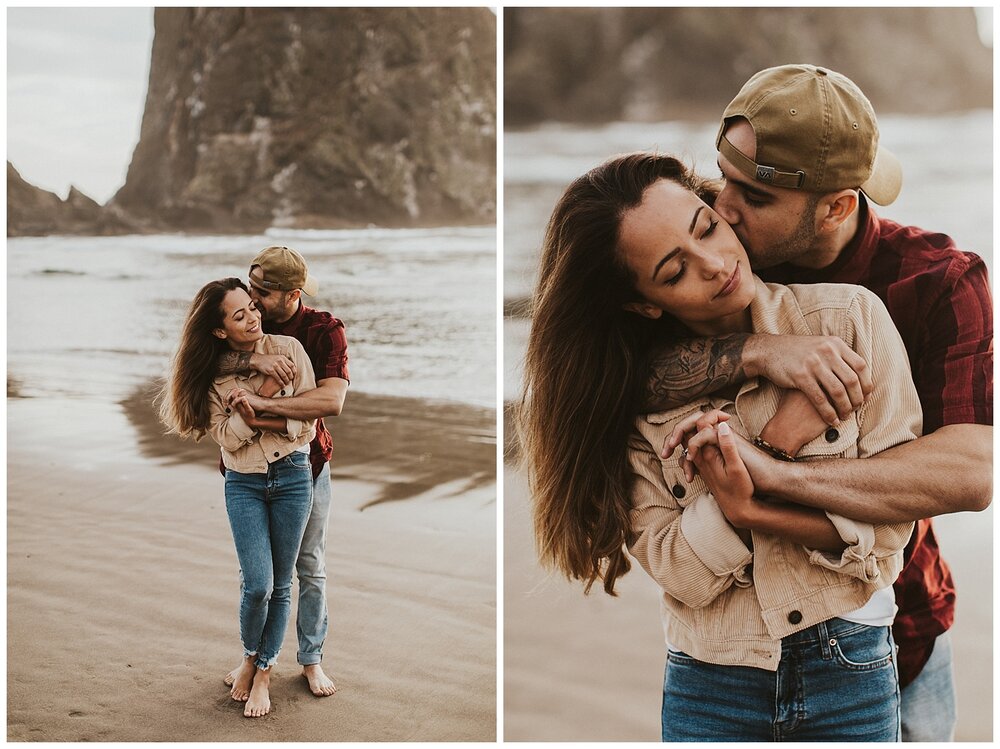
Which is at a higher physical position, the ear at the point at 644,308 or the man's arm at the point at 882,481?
the ear at the point at 644,308

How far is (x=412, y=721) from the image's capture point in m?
2.91

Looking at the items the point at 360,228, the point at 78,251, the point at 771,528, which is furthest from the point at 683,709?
the point at 78,251

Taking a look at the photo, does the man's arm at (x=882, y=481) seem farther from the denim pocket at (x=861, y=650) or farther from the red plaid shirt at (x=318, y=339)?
the red plaid shirt at (x=318, y=339)

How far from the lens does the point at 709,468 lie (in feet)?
5.82

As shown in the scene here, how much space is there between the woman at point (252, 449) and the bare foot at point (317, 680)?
123mm

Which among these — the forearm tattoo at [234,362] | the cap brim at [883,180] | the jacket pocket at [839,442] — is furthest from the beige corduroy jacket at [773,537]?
the forearm tattoo at [234,362]

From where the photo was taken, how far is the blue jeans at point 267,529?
2.69 meters

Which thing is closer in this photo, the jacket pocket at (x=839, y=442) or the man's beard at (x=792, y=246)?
the jacket pocket at (x=839, y=442)

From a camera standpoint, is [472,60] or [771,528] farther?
[472,60]

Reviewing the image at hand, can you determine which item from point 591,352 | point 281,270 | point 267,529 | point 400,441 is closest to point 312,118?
point 281,270

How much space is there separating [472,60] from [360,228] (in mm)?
676

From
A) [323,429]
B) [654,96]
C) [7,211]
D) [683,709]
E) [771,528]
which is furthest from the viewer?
[654,96]

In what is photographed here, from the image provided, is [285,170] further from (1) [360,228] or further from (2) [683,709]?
(2) [683,709]

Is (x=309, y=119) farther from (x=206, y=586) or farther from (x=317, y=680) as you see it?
(x=317, y=680)
